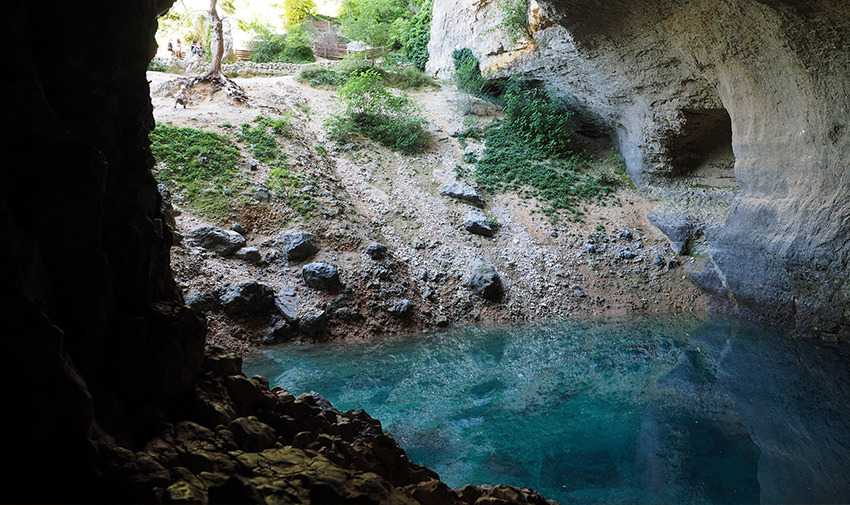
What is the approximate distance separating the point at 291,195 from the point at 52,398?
11855 mm

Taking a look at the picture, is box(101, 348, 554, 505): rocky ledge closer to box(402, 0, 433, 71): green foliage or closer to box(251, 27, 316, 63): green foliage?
box(402, 0, 433, 71): green foliage

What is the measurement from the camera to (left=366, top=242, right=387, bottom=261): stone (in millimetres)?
13180

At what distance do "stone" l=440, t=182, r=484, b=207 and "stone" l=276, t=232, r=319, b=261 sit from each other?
17.6 feet

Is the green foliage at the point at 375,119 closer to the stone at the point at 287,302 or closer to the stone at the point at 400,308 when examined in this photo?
the stone at the point at 400,308

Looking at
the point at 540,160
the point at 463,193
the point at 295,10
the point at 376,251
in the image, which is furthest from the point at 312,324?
the point at 295,10

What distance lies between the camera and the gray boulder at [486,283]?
43.9 ft

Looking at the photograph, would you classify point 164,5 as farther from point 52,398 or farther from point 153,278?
point 52,398

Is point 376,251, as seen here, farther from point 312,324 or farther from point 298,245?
point 312,324

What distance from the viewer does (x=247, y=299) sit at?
35.9ft

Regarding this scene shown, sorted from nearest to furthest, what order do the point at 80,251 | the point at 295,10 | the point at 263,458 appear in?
the point at 80,251 < the point at 263,458 < the point at 295,10

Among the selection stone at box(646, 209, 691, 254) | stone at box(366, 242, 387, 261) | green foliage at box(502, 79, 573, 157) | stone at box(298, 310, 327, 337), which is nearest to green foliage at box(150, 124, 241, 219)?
stone at box(366, 242, 387, 261)

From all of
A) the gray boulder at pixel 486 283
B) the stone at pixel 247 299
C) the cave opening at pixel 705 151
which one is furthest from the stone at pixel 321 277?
the cave opening at pixel 705 151

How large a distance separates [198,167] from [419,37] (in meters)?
16.5

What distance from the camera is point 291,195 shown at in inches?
557
